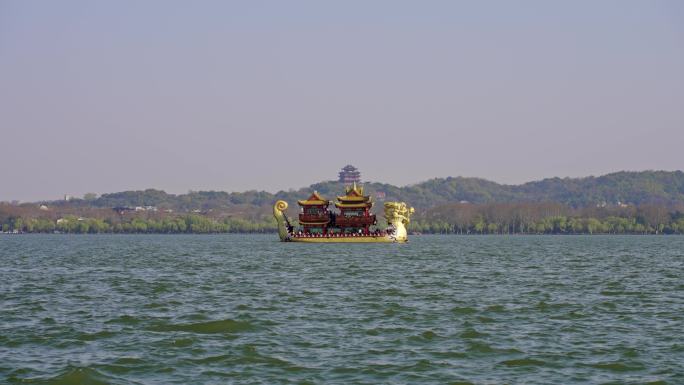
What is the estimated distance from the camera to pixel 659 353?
81.3 feet

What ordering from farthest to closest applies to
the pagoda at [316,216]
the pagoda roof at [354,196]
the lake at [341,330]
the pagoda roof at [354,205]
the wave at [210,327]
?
the pagoda at [316,216], the pagoda roof at [354,196], the pagoda roof at [354,205], the wave at [210,327], the lake at [341,330]

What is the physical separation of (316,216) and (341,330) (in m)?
79.4

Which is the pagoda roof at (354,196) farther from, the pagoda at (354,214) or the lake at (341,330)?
the lake at (341,330)

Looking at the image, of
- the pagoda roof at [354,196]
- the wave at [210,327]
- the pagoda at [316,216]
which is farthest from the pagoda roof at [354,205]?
the wave at [210,327]

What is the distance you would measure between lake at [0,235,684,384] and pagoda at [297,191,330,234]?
57447mm

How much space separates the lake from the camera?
2230 centimetres

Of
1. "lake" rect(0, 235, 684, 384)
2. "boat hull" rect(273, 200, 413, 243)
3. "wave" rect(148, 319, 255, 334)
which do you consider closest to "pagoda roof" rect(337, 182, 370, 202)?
"boat hull" rect(273, 200, 413, 243)

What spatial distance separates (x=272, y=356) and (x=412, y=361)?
11.7 ft

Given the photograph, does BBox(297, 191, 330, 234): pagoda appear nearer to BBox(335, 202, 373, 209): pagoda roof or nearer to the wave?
BBox(335, 202, 373, 209): pagoda roof

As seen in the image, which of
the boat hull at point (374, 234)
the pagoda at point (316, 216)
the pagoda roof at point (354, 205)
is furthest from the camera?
the pagoda at point (316, 216)

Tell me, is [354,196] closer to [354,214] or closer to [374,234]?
[354,214]

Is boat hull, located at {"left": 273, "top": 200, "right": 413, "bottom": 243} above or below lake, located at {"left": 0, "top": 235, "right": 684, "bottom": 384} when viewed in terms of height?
above

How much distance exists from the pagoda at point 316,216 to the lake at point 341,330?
57447 millimetres

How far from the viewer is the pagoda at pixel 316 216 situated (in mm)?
107938
